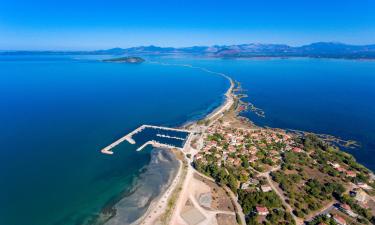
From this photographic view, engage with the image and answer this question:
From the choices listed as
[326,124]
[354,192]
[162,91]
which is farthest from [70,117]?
[326,124]

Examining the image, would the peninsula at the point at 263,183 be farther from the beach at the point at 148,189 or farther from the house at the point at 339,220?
the beach at the point at 148,189

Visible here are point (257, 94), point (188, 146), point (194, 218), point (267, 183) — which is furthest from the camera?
point (257, 94)

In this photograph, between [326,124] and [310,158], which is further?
[326,124]

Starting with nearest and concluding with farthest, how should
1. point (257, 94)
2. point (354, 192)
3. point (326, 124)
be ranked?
1. point (354, 192)
2. point (326, 124)
3. point (257, 94)

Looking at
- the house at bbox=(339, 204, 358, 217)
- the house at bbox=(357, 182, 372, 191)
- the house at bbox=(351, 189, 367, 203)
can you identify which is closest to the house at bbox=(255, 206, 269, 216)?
the house at bbox=(339, 204, 358, 217)

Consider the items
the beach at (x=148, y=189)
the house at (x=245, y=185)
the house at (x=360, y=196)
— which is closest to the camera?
the beach at (x=148, y=189)

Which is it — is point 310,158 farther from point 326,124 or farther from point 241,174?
point 326,124

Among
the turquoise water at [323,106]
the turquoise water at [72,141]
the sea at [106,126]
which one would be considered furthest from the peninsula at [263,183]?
the turquoise water at [323,106]

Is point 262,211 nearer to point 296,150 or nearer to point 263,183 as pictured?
point 263,183
